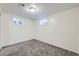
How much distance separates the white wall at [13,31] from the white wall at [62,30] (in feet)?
0.48

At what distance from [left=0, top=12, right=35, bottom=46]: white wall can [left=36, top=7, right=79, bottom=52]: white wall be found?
15cm

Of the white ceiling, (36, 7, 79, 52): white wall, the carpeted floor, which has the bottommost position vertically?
the carpeted floor

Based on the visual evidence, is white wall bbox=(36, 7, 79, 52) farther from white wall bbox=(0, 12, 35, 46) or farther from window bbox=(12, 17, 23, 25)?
window bbox=(12, 17, 23, 25)

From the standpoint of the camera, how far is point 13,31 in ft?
4.18

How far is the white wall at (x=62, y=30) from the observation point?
1.35m

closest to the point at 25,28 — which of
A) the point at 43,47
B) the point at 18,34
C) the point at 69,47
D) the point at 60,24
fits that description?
the point at 18,34

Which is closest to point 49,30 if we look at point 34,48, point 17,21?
point 34,48

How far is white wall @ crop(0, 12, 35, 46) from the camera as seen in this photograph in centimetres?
117

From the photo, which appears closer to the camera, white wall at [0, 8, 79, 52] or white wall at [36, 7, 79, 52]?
white wall at [0, 8, 79, 52]

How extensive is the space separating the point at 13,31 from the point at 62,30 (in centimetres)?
101

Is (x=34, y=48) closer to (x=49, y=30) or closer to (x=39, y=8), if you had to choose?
(x=49, y=30)

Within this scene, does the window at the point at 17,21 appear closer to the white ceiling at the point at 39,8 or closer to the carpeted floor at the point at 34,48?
the white ceiling at the point at 39,8

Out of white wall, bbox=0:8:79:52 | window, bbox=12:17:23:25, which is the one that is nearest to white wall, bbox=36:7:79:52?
white wall, bbox=0:8:79:52

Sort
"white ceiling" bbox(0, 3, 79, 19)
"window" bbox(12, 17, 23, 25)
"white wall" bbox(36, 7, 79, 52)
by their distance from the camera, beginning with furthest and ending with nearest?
"white wall" bbox(36, 7, 79, 52), "window" bbox(12, 17, 23, 25), "white ceiling" bbox(0, 3, 79, 19)
